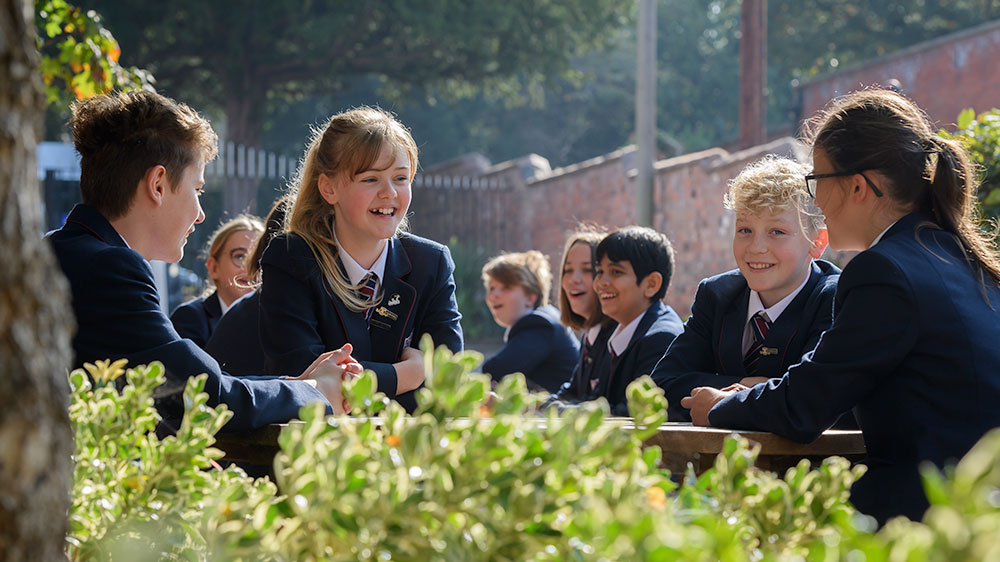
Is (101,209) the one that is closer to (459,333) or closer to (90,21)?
(459,333)

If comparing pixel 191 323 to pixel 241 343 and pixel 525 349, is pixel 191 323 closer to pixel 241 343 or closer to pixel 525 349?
pixel 241 343

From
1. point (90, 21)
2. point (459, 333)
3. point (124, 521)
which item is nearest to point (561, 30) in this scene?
point (90, 21)

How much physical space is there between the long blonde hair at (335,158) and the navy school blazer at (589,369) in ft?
5.70

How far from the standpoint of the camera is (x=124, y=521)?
54.4 inches

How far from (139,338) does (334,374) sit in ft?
1.76

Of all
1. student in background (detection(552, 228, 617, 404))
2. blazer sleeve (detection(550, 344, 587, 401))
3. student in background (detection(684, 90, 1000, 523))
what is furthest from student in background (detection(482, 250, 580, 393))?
student in background (detection(684, 90, 1000, 523))

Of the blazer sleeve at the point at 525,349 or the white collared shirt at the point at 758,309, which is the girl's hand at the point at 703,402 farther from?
the blazer sleeve at the point at 525,349

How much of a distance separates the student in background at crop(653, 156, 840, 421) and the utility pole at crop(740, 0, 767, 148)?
11.7 metres

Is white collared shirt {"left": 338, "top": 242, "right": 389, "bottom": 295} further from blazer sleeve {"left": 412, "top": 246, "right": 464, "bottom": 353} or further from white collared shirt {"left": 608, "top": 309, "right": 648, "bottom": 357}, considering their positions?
white collared shirt {"left": 608, "top": 309, "right": 648, "bottom": 357}

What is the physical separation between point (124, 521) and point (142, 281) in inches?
42.9

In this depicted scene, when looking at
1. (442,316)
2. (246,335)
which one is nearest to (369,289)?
(442,316)

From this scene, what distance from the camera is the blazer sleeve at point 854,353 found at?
7.61 ft

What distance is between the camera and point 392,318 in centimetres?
332

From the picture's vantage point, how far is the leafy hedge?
92 centimetres
